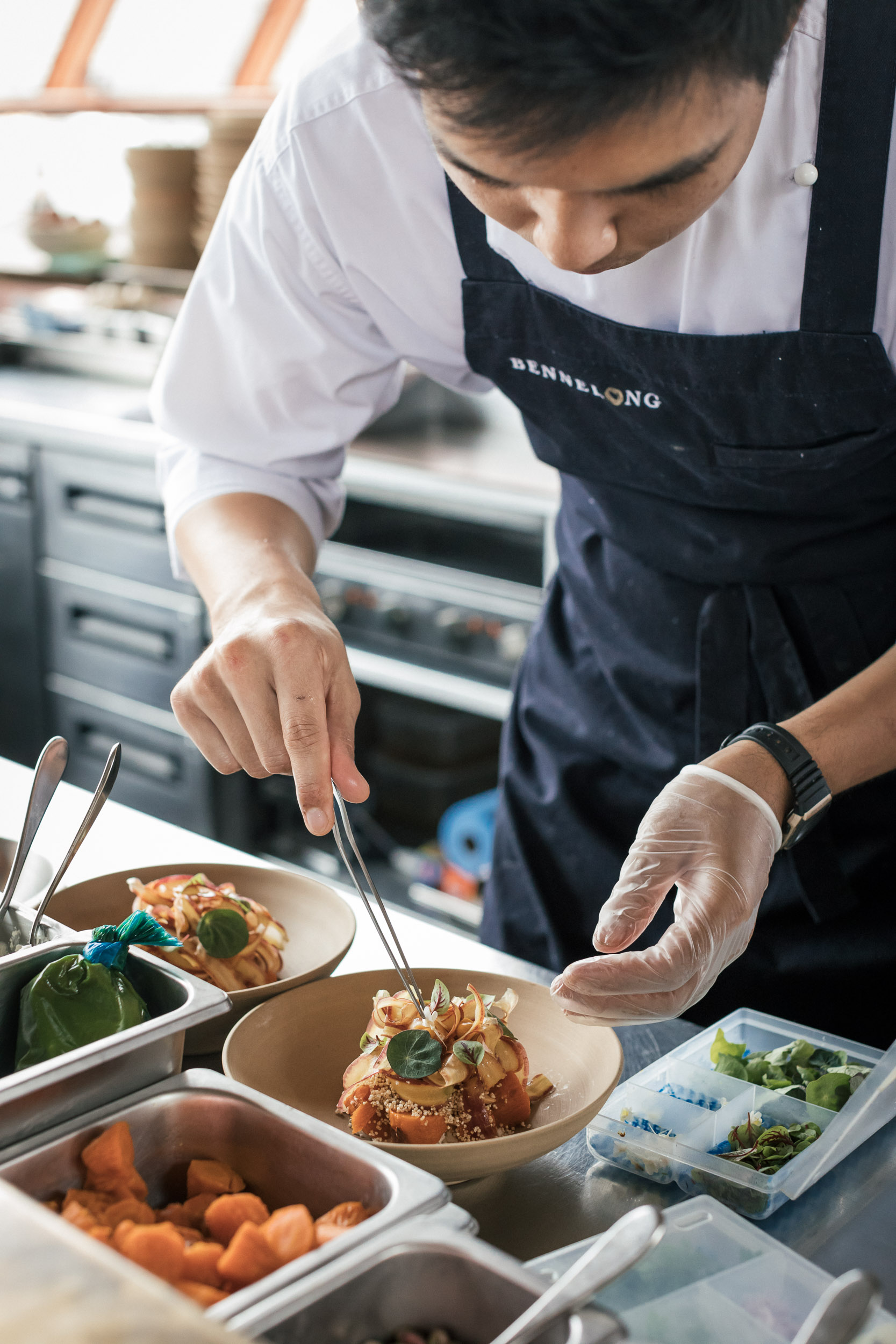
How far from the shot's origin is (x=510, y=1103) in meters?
0.97

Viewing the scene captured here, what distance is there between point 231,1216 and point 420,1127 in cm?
17

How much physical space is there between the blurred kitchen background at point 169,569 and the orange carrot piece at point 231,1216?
200cm

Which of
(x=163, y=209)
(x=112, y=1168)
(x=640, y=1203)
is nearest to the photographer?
(x=112, y=1168)

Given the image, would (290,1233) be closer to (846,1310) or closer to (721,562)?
(846,1310)

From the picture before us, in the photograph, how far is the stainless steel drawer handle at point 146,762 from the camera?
3486 millimetres

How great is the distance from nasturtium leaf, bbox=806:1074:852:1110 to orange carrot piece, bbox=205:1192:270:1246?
0.44m

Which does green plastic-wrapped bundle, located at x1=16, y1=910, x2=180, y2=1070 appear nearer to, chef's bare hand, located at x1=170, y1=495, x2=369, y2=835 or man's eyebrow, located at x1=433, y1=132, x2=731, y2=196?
chef's bare hand, located at x1=170, y1=495, x2=369, y2=835

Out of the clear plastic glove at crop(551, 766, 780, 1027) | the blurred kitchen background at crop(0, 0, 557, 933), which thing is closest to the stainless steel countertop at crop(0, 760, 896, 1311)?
the clear plastic glove at crop(551, 766, 780, 1027)

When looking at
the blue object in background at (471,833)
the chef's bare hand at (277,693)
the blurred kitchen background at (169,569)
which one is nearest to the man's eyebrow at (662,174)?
the chef's bare hand at (277,693)

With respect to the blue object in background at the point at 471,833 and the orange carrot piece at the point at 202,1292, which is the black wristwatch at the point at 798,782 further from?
the blue object in background at the point at 471,833

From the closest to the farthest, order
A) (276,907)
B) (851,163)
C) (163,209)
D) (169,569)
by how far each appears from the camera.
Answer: (851,163) → (276,907) → (169,569) → (163,209)

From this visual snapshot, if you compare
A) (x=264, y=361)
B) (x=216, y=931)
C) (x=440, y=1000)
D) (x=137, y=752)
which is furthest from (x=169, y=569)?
(x=440, y=1000)

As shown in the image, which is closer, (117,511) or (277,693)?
(277,693)

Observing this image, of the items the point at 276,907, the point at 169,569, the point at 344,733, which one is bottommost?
the point at 169,569
